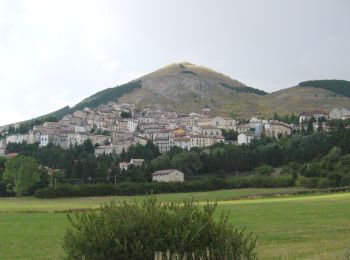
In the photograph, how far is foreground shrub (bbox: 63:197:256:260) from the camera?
42.5ft

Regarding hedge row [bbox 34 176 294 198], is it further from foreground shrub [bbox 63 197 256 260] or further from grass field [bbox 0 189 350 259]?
foreground shrub [bbox 63 197 256 260]

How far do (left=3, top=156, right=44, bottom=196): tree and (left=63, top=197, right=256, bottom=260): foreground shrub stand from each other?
112904mm

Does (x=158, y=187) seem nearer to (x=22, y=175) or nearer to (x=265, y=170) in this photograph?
(x=22, y=175)

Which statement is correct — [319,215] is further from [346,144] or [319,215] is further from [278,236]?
[346,144]

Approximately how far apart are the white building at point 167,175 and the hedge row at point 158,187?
1441cm

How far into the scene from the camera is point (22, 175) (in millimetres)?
122438

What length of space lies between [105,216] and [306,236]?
18934 millimetres

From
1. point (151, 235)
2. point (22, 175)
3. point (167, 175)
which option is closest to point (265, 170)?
point (167, 175)

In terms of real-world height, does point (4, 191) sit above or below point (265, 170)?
below

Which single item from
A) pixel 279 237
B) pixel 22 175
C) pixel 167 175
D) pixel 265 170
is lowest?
pixel 167 175

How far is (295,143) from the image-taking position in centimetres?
15625

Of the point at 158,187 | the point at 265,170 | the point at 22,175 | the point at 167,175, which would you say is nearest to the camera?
the point at 158,187

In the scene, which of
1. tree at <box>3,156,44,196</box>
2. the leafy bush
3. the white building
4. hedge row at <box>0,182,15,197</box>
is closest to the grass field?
tree at <box>3,156,44,196</box>

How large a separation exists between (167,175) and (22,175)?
35167 mm
